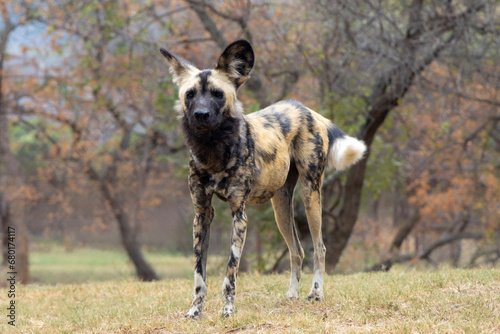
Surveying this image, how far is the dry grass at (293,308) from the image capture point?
13.0 feet

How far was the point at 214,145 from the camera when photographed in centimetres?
438

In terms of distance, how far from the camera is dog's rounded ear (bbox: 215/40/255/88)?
4465 mm

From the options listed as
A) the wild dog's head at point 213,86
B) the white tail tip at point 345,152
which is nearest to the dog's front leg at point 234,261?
the wild dog's head at point 213,86

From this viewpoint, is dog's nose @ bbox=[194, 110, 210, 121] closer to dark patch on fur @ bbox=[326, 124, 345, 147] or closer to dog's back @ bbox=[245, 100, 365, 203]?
dog's back @ bbox=[245, 100, 365, 203]

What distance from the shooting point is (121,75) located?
1304cm

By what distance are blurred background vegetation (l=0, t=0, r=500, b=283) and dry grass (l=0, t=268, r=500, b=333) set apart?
2.22 meters

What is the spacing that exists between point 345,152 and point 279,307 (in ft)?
5.30

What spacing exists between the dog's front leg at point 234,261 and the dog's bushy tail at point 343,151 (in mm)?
1377

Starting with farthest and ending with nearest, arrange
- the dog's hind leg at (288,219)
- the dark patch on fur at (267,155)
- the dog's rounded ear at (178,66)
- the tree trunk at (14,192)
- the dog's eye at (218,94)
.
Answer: the tree trunk at (14,192) → the dog's hind leg at (288,219) → the dark patch on fur at (267,155) → the dog's rounded ear at (178,66) → the dog's eye at (218,94)

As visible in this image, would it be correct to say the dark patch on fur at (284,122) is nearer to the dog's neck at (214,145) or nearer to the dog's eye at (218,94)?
the dog's neck at (214,145)

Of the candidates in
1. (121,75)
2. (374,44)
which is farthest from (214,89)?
(121,75)

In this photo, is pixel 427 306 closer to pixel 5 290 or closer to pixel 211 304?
pixel 211 304

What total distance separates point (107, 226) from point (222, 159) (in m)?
14.2

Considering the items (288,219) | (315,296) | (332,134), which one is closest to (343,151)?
(332,134)
